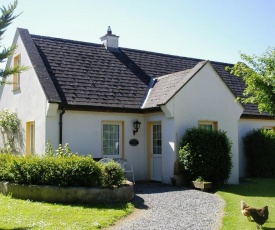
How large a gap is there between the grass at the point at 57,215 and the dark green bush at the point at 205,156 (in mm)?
4361

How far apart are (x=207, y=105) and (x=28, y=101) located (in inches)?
314

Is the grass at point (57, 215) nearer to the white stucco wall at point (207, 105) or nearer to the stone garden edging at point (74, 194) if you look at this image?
the stone garden edging at point (74, 194)

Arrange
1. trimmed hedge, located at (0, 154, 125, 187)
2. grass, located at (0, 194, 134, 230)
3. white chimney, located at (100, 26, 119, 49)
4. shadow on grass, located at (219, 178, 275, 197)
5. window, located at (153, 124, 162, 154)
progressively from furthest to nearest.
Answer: white chimney, located at (100, 26, 119, 49)
window, located at (153, 124, 162, 154)
shadow on grass, located at (219, 178, 275, 197)
trimmed hedge, located at (0, 154, 125, 187)
grass, located at (0, 194, 134, 230)

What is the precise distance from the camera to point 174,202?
12461mm

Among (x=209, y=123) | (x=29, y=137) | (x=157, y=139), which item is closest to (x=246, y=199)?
(x=209, y=123)

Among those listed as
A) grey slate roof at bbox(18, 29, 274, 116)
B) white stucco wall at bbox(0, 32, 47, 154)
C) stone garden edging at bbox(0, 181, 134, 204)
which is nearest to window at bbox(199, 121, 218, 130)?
grey slate roof at bbox(18, 29, 274, 116)

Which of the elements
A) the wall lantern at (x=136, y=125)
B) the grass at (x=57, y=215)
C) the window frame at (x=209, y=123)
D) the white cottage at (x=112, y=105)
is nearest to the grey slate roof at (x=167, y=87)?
the white cottage at (x=112, y=105)

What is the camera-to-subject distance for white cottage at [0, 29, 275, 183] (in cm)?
1628

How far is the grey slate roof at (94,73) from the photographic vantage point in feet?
54.6

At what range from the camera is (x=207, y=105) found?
1733 centimetres

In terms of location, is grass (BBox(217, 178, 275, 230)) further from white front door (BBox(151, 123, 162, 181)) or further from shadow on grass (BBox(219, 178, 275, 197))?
white front door (BBox(151, 123, 162, 181))

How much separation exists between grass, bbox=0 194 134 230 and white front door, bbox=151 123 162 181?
5.60m

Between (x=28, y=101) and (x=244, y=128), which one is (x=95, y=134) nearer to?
(x=28, y=101)

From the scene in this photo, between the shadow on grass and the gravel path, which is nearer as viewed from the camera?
the gravel path
